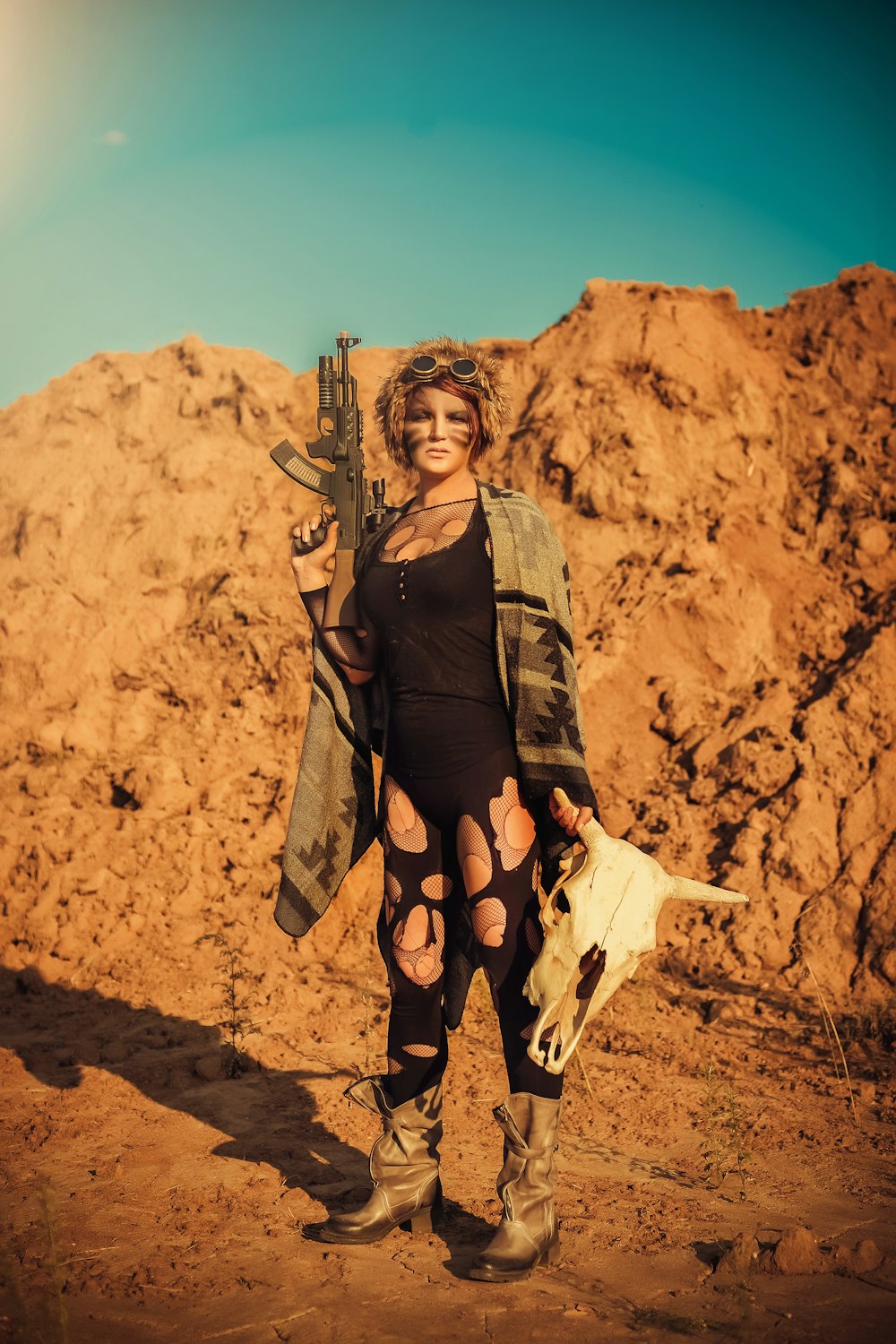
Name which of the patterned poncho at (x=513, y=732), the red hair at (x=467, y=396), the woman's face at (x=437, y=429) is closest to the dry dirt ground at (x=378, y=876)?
the patterned poncho at (x=513, y=732)

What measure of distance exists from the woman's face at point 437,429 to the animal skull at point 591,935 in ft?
3.42

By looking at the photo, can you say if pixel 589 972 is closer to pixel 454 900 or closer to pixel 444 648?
pixel 454 900

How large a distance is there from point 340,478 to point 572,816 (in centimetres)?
134

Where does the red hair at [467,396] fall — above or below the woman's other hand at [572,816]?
above

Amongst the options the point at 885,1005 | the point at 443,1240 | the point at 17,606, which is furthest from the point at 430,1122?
the point at 17,606

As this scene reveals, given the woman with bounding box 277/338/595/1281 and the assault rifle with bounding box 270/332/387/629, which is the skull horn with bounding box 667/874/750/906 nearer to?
the woman with bounding box 277/338/595/1281

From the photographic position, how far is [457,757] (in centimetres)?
286

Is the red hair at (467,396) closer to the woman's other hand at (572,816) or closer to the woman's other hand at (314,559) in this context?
the woman's other hand at (314,559)

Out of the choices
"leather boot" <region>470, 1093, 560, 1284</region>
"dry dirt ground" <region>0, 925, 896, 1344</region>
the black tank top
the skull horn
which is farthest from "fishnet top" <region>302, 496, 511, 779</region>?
"dry dirt ground" <region>0, 925, 896, 1344</region>

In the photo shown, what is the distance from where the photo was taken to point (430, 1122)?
9.81 feet

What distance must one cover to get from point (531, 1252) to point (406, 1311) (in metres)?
0.33

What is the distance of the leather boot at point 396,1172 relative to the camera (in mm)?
2939

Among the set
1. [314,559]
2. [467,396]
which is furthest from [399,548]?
[467,396]

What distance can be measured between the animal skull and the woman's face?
104cm
